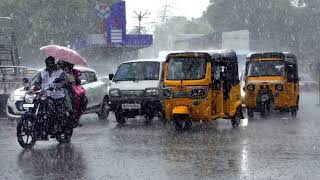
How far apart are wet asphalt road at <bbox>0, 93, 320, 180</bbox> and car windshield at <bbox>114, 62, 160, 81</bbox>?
1.96 m

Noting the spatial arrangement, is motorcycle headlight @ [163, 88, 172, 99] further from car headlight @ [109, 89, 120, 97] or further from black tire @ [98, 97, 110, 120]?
black tire @ [98, 97, 110, 120]

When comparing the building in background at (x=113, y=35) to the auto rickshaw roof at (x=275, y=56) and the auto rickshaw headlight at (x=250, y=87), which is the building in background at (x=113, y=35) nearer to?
the auto rickshaw roof at (x=275, y=56)

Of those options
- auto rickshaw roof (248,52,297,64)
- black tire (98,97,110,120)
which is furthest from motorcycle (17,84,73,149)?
auto rickshaw roof (248,52,297,64)

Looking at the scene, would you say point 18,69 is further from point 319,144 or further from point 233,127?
point 319,144

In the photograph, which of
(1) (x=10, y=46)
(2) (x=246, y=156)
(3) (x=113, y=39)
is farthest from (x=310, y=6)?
(2) (x=246, y=156)

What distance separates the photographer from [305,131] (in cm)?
1385

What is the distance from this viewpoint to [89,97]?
16969 mm

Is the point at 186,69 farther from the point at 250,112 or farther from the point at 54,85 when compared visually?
the point at 250,112

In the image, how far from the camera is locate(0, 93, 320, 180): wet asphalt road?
8.05 meters

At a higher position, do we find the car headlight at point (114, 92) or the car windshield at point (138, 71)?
the car windshield at point (138, 71)

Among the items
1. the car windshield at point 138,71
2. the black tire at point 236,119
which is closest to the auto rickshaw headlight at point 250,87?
the black tire at point 236,119

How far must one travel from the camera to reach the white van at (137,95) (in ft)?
51.7

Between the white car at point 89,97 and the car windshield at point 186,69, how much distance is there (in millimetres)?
3278

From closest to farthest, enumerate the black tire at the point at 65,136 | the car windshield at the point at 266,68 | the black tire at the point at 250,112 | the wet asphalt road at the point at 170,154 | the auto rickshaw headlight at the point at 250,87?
the wet asphalt road at the point at 170,154 → the black tire at the point at 65,136 → the auto rickshaw headlight at the point at 250,87 → the black tire at the point at 250,112 → the car windshield at the point at 266,68
